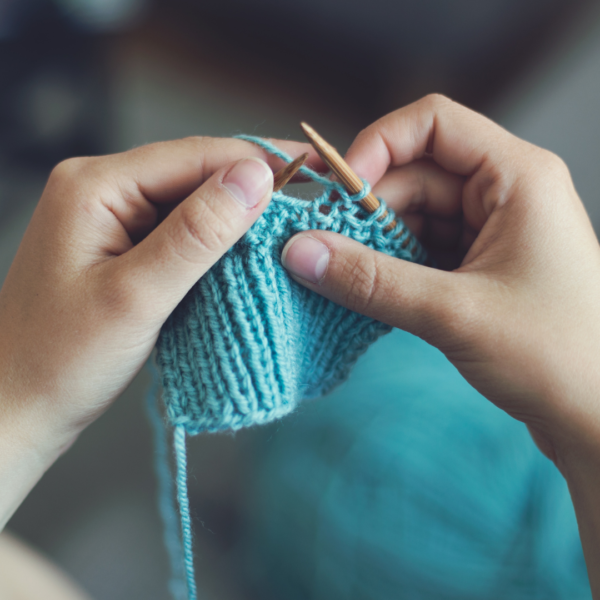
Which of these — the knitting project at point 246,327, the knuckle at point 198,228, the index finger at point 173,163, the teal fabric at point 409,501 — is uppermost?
the index finger at point 173,163

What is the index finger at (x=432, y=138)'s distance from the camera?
2.73ft

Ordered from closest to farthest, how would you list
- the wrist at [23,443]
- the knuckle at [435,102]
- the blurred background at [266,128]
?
the wrist at [23,443] → the knuckle at [435,102] → the blurred background at [266,128]

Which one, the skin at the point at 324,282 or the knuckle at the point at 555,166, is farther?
the knuckle at the point at 555,166

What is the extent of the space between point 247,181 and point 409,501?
74 centimetres

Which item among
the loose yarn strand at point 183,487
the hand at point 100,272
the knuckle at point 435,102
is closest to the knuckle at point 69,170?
the hand at point 100,272

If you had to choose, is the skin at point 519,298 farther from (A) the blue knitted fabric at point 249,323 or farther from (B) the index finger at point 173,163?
(B) the index finger at point 173,163

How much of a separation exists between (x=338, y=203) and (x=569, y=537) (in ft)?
2.57

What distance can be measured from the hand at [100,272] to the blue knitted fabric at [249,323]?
6 cm

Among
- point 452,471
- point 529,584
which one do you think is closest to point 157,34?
point 452,471

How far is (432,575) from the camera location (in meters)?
0.93

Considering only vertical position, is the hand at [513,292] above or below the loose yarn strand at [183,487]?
above

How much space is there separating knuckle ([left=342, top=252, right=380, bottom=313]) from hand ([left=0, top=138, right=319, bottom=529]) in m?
0.17

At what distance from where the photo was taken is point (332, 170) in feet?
2.37

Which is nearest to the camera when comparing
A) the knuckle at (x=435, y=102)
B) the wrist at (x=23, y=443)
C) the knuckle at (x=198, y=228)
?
the knuckle at (x=198, y=228)
